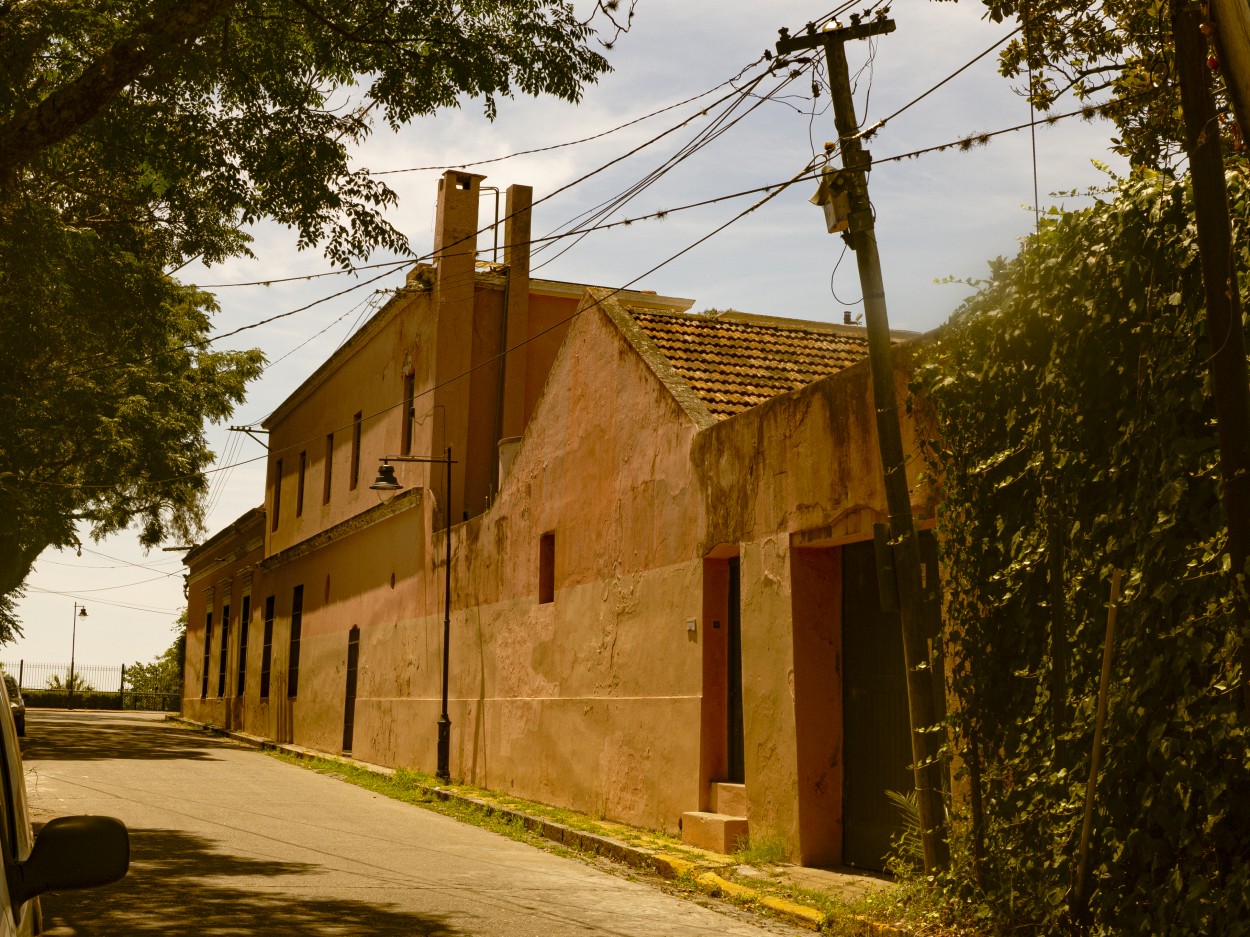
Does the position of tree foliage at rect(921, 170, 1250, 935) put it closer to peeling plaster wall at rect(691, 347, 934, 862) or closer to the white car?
peeling plaster wall at rect(691, 347, 934, 862)

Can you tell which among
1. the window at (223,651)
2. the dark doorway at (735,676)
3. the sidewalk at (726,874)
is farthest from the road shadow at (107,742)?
the dark doorway at (735,676)

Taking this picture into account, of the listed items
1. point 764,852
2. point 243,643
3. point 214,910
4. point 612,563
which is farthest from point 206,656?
point 214,910

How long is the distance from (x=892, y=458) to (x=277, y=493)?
29.2 meters

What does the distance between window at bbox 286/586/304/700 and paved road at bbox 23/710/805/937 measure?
13.0m

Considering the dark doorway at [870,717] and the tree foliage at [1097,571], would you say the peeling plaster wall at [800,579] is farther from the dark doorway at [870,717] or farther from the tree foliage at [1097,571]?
the tree foliage at [1097,571]

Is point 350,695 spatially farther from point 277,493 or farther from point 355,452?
point 277,493

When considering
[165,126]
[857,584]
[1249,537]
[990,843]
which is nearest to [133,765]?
[165,126]

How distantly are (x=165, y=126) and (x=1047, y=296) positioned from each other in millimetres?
7442

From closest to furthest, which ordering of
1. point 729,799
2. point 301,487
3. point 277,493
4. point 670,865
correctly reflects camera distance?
point 670,865, point 729,799, point 301,487, point 277,493

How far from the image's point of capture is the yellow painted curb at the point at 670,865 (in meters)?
10.7

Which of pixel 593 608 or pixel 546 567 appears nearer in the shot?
pixel 593 608

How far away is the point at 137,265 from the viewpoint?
17062mm

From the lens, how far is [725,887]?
9977 mm

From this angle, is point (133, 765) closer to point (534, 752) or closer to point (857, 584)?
point (534, 752)
